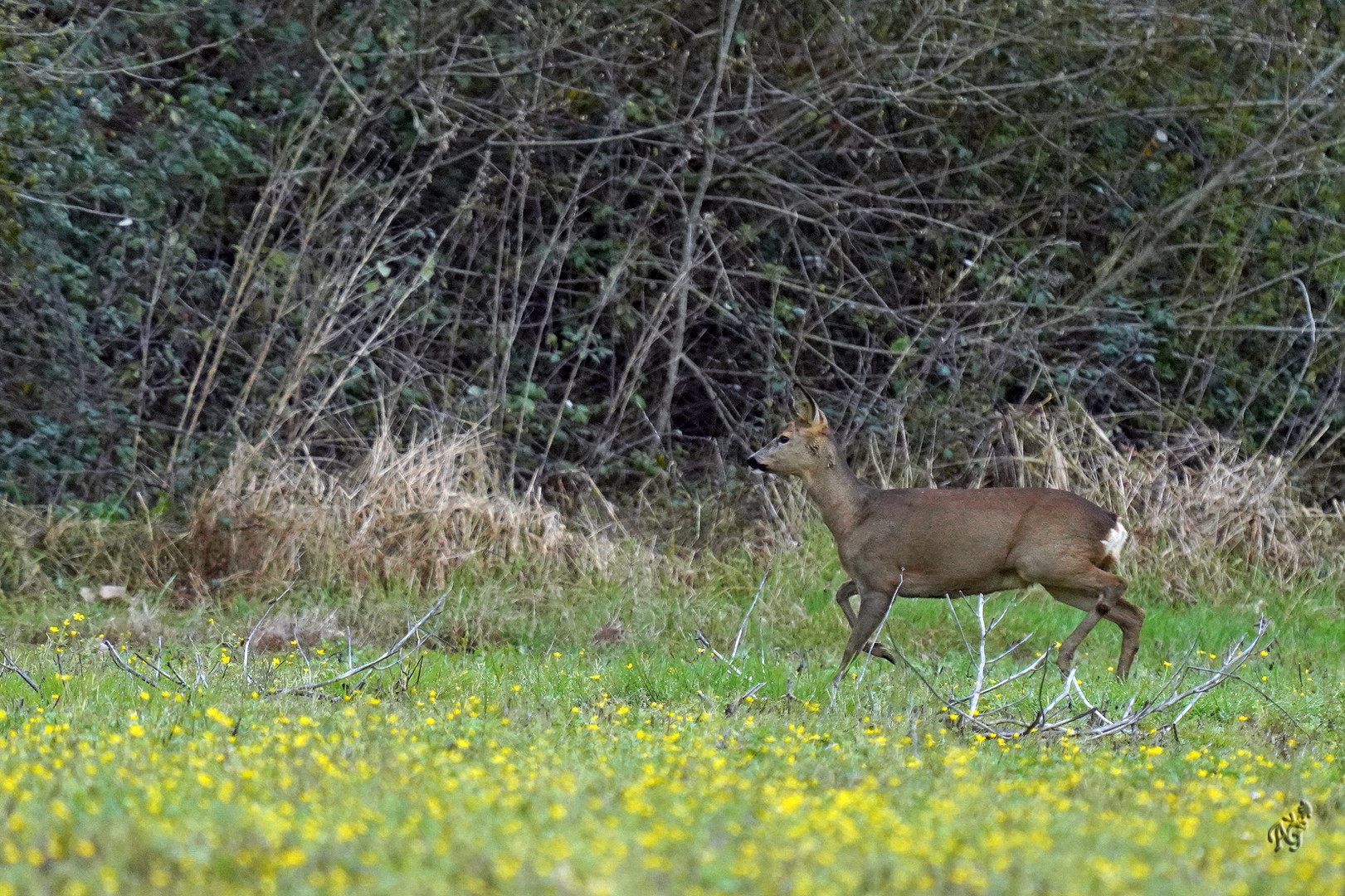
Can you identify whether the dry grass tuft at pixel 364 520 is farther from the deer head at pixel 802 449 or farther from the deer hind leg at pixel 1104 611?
the deer hind leg at pixel 1104 611

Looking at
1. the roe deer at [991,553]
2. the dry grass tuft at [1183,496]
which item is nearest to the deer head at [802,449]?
the roe deer at [991,553]

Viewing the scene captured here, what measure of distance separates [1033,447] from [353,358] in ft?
14.6

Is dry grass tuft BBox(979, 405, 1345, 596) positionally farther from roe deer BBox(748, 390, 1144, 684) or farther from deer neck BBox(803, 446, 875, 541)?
deer neck BBox(803, 446, 875, 541)

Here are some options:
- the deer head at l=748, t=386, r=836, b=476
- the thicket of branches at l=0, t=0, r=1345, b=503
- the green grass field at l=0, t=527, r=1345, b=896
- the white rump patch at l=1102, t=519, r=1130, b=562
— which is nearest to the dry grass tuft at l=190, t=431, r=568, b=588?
the thicket of branches at l=0, t=0, r=1345, b=503

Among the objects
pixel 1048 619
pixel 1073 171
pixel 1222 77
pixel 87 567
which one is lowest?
pixel 87 567

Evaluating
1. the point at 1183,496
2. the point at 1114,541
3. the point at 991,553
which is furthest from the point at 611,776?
the point at 1183,496

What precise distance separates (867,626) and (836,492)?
3.17 feet

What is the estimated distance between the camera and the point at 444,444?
401 inches

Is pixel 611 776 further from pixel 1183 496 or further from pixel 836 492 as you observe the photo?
pixel 1183 496

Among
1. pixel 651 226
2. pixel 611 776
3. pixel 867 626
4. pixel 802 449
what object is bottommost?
pixel 867 626

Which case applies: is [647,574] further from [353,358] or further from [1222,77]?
[1222,77]

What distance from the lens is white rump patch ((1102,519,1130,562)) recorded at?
777cm

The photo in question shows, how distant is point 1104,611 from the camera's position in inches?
304

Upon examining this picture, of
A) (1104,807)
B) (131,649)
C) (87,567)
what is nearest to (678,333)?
(87,567)
